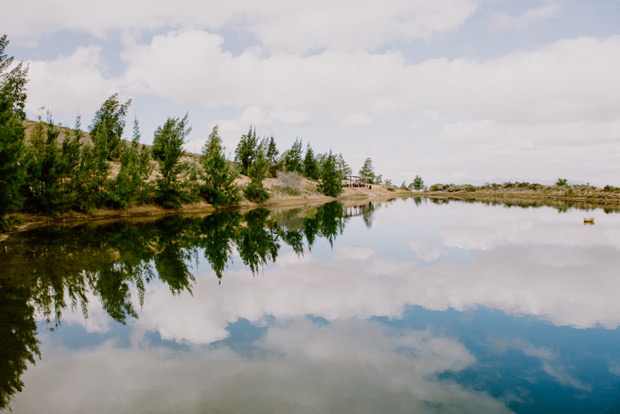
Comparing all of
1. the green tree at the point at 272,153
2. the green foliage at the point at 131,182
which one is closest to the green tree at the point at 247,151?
the green tree at the point at 272,153

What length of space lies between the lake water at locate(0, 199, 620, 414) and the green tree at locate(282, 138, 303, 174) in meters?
54.7

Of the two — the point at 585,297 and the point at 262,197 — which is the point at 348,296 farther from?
the point at 262,197

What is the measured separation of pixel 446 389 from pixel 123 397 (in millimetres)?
4436

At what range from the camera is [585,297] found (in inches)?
358

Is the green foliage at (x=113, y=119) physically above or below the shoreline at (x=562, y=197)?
above

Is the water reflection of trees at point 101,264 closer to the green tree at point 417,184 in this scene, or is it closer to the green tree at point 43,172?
the green tree at point 43,172

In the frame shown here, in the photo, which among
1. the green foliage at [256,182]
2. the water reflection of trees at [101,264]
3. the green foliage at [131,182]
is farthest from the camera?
the green foliage at [256,182]

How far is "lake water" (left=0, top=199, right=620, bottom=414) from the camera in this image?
4754 mm

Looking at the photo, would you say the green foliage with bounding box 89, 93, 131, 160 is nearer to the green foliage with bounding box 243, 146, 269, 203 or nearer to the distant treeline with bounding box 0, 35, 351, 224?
the distant treeline with bounding box 0, 35, 351, 224

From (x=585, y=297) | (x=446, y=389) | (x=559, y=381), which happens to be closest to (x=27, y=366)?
(x=446, y=389)

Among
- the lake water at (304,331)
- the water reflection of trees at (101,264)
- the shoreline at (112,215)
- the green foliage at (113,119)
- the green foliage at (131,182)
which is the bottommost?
the lake water at (304,331)

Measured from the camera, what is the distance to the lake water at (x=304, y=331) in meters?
4.75

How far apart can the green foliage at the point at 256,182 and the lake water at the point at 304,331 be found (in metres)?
25.6

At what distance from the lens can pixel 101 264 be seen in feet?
37.5
